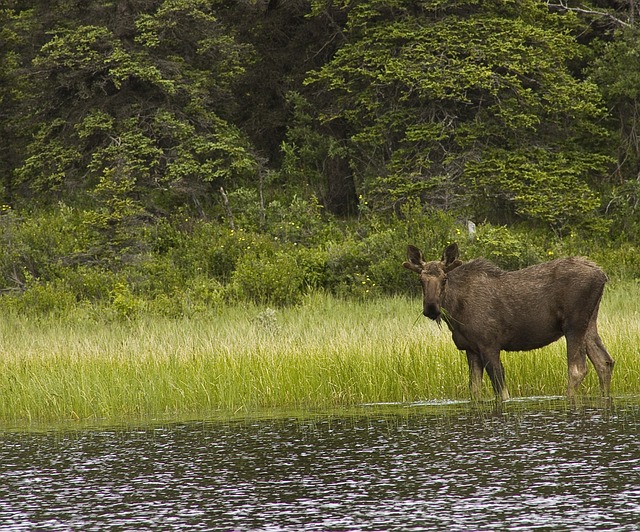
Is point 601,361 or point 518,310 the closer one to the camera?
point 601,361

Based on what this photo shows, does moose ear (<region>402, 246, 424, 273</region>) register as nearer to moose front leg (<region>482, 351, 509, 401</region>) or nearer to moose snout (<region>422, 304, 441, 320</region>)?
moose snout (<region>422, 304, 441, 320</region>)

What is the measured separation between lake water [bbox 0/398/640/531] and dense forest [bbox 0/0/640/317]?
45.3 feet

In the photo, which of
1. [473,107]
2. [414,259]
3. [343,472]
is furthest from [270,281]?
[343,472]

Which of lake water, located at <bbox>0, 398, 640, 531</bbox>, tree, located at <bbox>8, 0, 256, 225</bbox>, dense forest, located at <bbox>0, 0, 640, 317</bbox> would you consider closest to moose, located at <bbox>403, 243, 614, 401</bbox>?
lake water, located at <bbox>0, 398, 640, 531</bbox>

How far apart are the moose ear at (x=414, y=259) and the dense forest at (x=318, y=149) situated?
11.1m

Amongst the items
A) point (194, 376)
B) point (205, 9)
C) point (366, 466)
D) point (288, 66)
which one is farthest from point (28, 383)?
point (288, 66)

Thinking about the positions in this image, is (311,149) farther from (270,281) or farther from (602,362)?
(602,362)

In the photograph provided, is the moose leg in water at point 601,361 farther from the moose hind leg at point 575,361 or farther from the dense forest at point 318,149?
the dense forest at point 318,149

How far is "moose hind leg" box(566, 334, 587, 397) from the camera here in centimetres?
1341

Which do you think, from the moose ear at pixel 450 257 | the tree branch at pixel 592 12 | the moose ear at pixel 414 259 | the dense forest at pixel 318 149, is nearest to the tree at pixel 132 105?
the dense forest at pixel 318 149

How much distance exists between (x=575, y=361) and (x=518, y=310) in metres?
0.94

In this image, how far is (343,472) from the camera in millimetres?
9047

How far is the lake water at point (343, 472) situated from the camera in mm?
7457

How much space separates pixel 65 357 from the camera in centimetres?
1523
